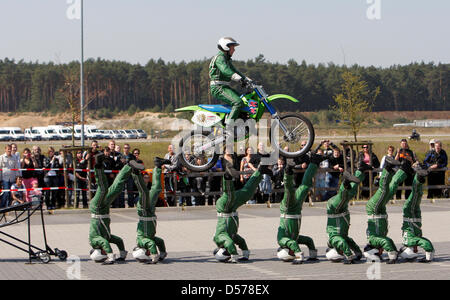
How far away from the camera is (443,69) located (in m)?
126

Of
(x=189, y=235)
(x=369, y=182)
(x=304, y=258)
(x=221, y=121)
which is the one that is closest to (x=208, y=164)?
(x=221, y=121)

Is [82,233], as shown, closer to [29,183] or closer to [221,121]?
[29,183]

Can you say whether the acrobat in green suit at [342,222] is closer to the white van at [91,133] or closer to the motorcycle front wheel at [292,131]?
the motorcycle front wheel at [292,131]

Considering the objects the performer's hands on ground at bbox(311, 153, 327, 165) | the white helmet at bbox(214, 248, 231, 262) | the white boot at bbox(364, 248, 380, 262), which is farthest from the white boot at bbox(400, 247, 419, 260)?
the white helmet at bbox(214, 248, 231, 262)

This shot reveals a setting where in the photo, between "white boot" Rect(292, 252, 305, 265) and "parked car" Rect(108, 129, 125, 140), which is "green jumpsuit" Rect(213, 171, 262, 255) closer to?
"white boot" Rect(292, 252, 305, 265)

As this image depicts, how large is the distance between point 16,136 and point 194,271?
84.9 m

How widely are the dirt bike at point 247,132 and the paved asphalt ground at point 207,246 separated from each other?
7.90 ft

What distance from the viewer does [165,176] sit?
25969 millimetres

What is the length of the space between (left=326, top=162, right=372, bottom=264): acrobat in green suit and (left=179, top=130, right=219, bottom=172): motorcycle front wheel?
356cm

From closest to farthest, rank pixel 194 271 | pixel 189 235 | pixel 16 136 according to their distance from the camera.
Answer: pixel 194 271 < pixel 189 235 < pixel 16 136

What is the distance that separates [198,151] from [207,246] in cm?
586

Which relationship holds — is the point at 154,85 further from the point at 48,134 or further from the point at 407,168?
the point at 407,168

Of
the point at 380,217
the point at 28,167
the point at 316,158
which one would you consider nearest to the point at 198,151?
the point at 316,158

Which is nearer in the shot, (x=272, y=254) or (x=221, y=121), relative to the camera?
(x=221, y=121)
